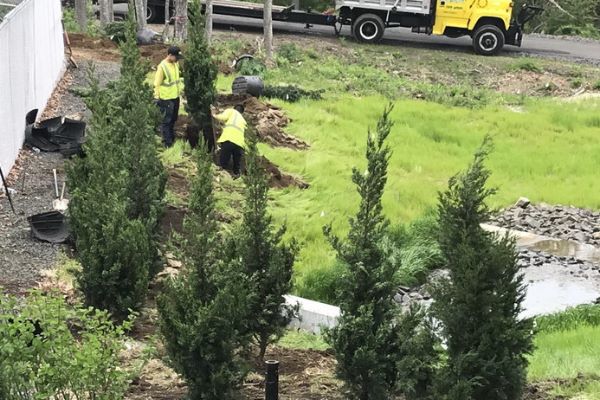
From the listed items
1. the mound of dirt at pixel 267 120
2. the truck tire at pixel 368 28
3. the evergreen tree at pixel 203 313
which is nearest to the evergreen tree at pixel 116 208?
the evergreen tree at pixel 203 313

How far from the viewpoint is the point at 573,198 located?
15703 millimetres

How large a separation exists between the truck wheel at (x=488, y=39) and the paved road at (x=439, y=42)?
3.75 ft

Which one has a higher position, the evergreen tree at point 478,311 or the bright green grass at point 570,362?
the evergreen tree at point 478,311

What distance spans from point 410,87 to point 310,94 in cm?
400

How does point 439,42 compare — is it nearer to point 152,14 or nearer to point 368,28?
point 368,28

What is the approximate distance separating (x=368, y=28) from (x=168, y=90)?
16.8 metres

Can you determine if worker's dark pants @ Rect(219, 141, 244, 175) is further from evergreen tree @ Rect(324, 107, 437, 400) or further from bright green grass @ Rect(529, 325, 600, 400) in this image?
evergreen tree @ Rect(324, 107, 437, 400)

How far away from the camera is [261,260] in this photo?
26.1ft

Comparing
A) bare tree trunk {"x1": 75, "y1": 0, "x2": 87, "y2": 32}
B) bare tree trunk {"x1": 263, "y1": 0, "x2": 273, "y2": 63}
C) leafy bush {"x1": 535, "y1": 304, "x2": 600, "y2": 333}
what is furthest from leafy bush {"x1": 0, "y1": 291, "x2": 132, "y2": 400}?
bare tree trunk {"x1": 75, "y1": 0, "x2": 87, "y2": 32}

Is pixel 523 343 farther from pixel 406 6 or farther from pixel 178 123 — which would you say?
pixel 406 6

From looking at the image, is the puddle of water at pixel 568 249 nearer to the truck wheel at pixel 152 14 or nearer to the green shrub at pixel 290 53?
the green shrub at pixel 290 53

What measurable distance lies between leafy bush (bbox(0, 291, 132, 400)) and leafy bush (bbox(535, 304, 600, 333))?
5.86 meters

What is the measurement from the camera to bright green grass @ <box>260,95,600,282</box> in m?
14.0

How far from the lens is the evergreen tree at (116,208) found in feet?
28.7
